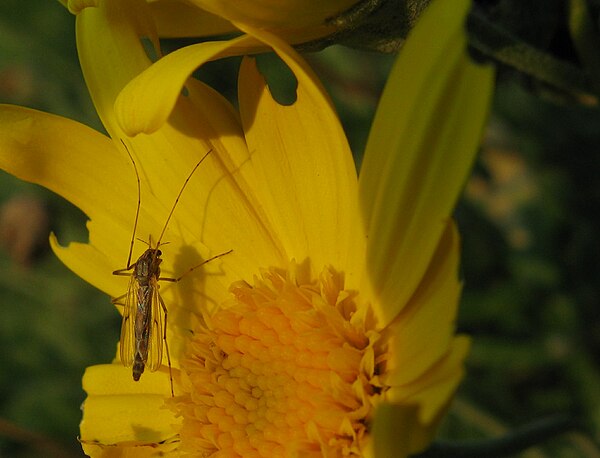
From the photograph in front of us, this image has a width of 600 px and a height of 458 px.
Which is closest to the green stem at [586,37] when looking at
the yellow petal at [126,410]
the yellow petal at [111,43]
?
the yellow petal at [111,43]

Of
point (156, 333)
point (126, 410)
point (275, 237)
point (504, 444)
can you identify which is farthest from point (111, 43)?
point (504, 444)

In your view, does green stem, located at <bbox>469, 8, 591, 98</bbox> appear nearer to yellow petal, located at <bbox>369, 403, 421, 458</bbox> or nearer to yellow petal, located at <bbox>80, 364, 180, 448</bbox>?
yellow petal, located at <bbox>369, 403, 421, 458</bbox>

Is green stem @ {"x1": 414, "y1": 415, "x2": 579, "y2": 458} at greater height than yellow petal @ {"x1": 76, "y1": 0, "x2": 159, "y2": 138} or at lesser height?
lesser

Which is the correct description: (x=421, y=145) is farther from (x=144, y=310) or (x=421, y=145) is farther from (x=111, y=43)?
(x=144, y=310)

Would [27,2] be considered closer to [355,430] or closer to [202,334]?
[202,334]

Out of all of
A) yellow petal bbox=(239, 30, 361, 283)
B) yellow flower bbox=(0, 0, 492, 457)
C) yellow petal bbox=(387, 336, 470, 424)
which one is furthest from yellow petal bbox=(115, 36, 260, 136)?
yellow petal bbox=(387, 336, 470, 424)

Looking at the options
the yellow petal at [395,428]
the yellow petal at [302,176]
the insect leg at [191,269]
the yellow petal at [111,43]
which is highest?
the yellow petal at [111,43]

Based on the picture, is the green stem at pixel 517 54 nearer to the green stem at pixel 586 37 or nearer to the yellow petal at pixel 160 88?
the green stem at pixel 586 37

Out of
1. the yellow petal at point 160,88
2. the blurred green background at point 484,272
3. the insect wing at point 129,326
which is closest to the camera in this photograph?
the yellow petal at point 160,88

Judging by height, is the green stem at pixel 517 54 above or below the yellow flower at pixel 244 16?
below
